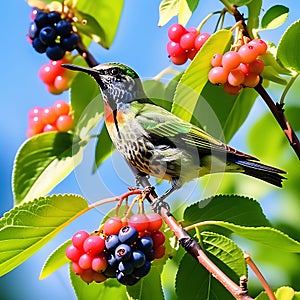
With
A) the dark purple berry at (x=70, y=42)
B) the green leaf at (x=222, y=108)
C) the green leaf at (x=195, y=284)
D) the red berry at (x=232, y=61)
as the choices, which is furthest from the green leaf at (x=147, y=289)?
the dark purple berry at (x=70, y=42)

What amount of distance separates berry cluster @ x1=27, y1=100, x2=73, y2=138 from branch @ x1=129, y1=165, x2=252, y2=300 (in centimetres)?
79

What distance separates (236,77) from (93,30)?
0.98 m

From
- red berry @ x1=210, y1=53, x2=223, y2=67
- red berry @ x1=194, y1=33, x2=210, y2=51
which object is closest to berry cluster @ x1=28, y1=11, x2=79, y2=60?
red berry @ x1=194, y1=33, x2=210, y2=51

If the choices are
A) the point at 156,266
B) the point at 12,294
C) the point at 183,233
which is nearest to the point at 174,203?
the point at 156,266

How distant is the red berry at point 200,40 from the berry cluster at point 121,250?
71cm

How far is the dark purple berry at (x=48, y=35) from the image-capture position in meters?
3.19

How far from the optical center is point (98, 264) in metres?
2.40

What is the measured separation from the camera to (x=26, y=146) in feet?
10.5

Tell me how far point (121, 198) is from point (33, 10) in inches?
52.5

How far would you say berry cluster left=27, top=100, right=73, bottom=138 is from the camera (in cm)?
326

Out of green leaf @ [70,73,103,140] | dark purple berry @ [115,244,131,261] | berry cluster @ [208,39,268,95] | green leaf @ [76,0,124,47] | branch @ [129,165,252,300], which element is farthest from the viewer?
green leaf @ [76,0,124,47]

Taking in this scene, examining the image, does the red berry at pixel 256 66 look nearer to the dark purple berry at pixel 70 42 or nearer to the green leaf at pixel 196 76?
the green leaf at pixel 196 76

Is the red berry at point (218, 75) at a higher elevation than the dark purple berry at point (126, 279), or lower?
higher

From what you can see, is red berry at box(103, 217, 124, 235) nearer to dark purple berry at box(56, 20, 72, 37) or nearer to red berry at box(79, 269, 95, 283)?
red berry at box(79, 269, 95, 283)
